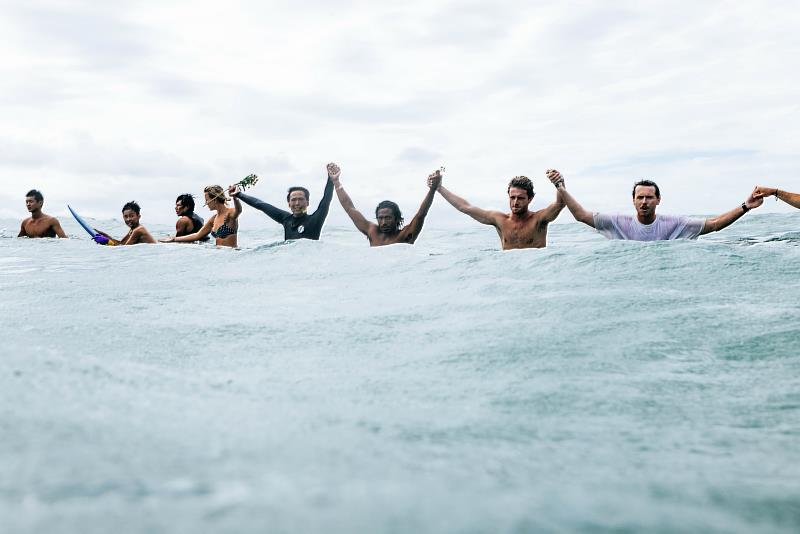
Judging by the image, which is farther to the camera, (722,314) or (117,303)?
(117,303)

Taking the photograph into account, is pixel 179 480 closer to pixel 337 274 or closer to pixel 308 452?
pixel 308 452

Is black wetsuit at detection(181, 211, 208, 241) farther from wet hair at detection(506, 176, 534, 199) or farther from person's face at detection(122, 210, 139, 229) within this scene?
wet hair at detection(506, 176, 534, 199)

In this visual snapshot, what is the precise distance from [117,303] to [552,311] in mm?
3686

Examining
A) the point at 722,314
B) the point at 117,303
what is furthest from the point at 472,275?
the point at 117,303

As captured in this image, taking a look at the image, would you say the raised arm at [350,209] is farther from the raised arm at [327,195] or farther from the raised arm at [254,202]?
the raised arm at [254,202]

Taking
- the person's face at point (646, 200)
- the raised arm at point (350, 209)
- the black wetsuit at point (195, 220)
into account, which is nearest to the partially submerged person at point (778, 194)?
the person's face at point (646, 200)

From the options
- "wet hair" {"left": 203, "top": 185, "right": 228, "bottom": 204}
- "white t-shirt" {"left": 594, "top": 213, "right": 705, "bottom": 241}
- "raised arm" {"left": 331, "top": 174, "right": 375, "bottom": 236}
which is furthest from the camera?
"wet hair" {"left": 203, "top": 185, "right": 228, "bottom": 204}

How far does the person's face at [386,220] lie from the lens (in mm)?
9008

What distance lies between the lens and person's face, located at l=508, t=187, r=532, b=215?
806 centimetres

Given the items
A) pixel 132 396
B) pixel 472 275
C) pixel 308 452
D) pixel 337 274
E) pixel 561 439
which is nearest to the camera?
pixel 308 452

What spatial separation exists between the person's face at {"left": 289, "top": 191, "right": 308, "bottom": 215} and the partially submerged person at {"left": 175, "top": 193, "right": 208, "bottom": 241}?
2453mm

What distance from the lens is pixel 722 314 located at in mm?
5184

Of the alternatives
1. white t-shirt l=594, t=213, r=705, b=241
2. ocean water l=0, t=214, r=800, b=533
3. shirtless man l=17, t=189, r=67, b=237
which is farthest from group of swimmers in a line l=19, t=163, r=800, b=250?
shirtless man l=17, t=189, r=67, b=237

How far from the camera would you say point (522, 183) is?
26.5ft
